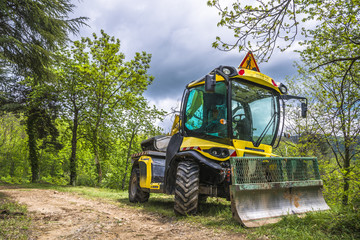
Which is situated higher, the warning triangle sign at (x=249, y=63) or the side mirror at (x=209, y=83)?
the warning triangle sign at (x=249, y=63)

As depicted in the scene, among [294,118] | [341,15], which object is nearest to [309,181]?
[341,15]

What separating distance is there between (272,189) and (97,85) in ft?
43.8

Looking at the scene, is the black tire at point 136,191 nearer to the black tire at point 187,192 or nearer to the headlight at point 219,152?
the black tire at point 187,192

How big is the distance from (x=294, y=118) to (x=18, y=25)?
15.3 meters

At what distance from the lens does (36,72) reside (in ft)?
28.8

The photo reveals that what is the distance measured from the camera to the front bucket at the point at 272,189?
416 centimetres

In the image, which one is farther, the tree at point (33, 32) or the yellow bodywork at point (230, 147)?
the tree at point (33, 32)

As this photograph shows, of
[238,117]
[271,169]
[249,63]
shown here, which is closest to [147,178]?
Answer: [238,117]

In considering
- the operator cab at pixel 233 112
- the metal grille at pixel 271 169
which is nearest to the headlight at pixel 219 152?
the operator cab at pixel 233 112

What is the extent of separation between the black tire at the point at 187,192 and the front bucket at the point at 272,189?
0.81 metres

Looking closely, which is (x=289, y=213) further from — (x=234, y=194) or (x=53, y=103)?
(x=53, y=103)

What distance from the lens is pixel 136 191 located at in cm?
772

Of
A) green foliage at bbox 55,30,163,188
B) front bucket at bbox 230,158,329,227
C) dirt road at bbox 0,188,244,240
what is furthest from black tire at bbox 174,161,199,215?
green foliage at bbox 55,30,163,188

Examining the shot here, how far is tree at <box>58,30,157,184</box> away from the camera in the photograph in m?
15.6
